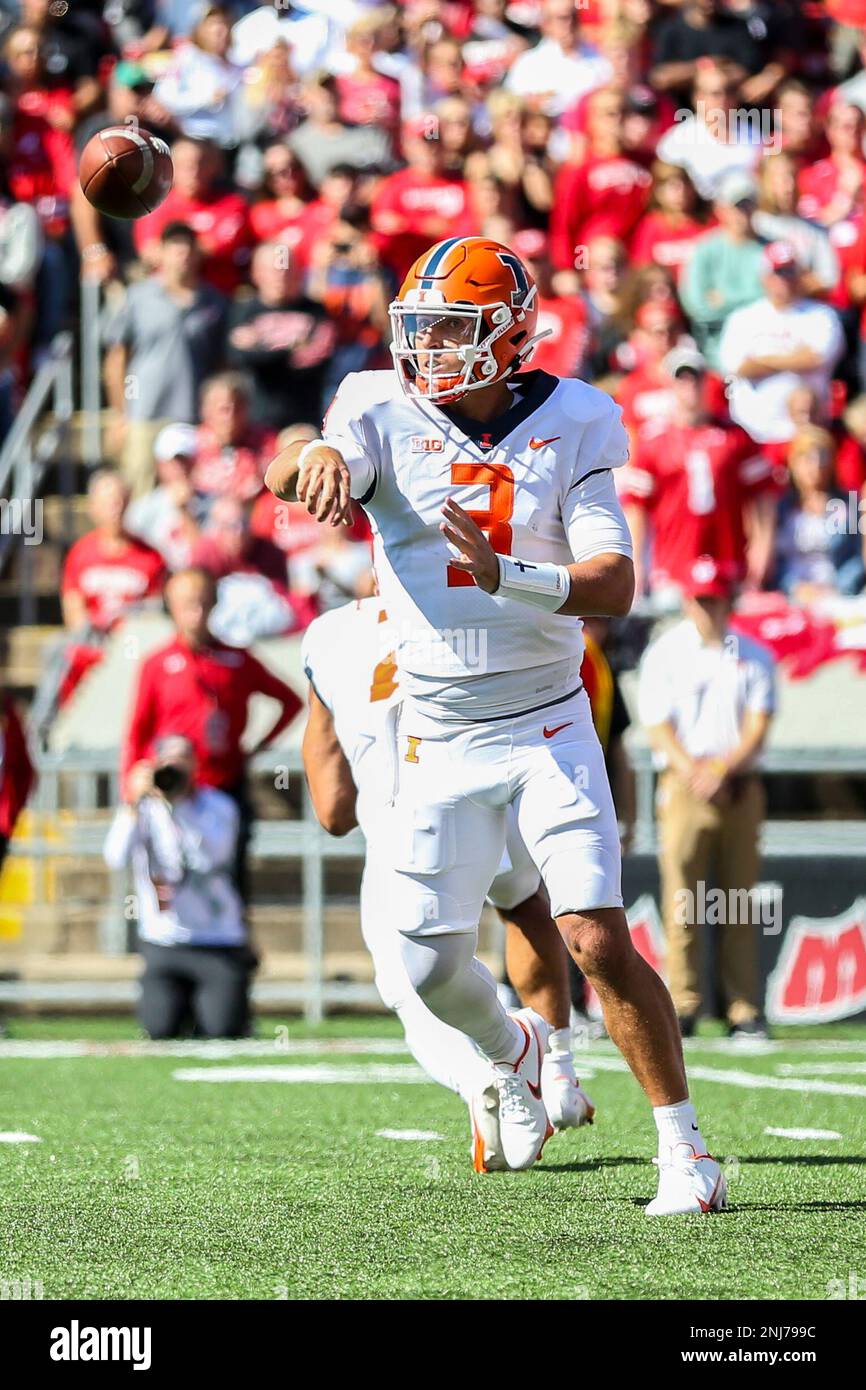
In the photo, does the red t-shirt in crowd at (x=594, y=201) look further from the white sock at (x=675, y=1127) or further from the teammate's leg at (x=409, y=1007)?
the white sock at (x=675, y=1127)

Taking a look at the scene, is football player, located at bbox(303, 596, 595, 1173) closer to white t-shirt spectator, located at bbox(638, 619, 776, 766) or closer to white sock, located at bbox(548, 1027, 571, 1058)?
white sock, located at bbox(548, 1027, 571, 1058)

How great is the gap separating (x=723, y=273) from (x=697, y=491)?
5.81 ft

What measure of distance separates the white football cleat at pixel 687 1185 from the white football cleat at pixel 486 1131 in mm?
603

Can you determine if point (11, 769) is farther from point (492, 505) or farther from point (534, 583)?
point (534, 583)

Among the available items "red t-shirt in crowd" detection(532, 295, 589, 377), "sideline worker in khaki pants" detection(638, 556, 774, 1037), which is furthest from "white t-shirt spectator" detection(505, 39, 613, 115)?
"sideline worker in khaki pants" detection(638, 556, 774, 1037)

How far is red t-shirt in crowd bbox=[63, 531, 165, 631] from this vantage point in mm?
11461

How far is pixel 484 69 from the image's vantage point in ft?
45.0

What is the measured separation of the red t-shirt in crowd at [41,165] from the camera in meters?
13.6

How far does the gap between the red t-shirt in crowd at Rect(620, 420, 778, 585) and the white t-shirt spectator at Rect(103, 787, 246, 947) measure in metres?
2.76

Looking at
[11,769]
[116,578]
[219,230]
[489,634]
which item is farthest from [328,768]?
[219,230]

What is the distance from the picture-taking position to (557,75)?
13344mm

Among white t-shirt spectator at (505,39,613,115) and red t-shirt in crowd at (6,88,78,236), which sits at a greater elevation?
white t-shirt spectator at (505,39,613,115)
